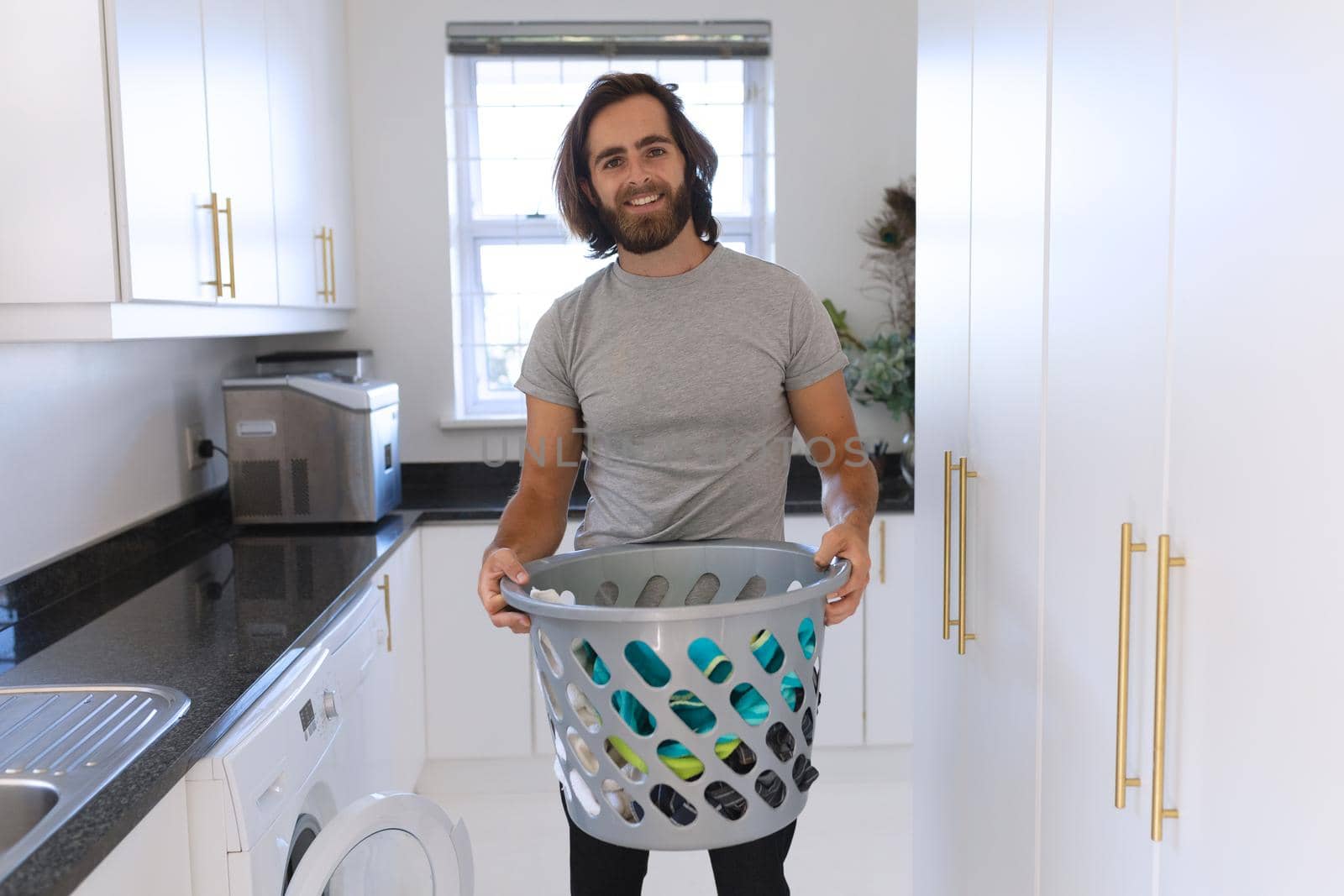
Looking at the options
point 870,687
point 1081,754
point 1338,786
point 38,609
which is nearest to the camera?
point 1338,786

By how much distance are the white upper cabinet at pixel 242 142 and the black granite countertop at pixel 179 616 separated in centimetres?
57

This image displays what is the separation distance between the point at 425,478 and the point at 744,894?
7.53 feet

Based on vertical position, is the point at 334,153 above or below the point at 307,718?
above

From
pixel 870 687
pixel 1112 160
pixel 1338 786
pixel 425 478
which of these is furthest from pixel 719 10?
pixel 1338 786

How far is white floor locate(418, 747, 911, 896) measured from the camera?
106 inches

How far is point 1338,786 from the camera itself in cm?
69

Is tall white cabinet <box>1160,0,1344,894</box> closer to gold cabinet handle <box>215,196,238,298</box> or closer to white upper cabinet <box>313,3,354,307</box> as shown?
gold cabinet handle <box>215,196,238,298</box>

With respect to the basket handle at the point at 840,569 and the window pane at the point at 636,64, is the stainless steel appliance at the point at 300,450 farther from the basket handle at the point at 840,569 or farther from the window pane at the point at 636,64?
the basket handle at the point at 840,569

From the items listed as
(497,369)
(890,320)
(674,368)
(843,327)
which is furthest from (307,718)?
(890,320)

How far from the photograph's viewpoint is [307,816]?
5.71 ft

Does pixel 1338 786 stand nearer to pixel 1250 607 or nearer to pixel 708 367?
pixel 1250 607

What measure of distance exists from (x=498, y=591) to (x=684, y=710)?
0.32m

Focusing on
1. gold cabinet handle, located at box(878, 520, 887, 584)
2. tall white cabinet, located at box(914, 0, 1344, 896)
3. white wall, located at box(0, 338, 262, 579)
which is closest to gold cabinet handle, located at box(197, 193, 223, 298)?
white wall, located at box(0, 338, 262, 579)

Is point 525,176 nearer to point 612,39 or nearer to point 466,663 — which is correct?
point 612,39
